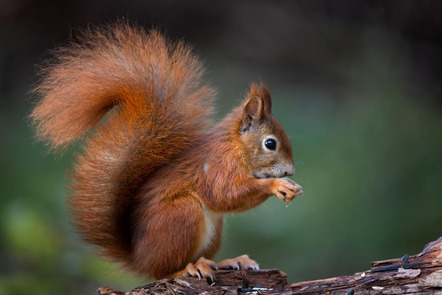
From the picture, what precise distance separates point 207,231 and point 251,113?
1.46 feet

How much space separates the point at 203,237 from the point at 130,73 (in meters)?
0.61

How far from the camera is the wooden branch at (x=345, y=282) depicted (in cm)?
160

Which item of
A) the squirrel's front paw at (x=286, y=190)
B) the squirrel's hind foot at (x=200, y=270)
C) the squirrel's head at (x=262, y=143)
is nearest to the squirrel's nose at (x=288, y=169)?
the squirrel's head at (x=262, y=143)

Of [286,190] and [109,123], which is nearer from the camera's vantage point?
[286,190]

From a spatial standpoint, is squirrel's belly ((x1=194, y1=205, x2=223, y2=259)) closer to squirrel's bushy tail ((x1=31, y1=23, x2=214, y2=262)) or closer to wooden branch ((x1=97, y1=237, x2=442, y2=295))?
wooden branch ((x1=97, y1=237, x2=442, y2=295))

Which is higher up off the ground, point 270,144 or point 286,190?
point 270,144

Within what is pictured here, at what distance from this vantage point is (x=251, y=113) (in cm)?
203

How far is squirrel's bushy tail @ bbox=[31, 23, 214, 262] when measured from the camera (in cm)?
191

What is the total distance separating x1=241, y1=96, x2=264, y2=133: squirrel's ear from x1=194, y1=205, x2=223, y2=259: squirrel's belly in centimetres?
32

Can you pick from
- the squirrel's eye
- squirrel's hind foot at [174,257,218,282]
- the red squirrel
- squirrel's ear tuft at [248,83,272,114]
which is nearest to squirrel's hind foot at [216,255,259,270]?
the red squirrel

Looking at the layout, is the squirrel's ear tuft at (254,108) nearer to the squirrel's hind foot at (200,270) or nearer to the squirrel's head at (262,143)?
the squirrel's head at (262,143)

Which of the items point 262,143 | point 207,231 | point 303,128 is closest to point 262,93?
point 262,143

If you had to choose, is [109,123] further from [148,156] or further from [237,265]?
[237,265]

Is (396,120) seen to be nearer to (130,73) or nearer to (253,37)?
(253,37)
